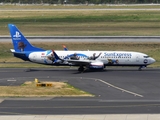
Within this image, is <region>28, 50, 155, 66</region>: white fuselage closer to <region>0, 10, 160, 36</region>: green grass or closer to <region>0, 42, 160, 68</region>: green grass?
<region>0, 42, 160, 68</region>: green grass

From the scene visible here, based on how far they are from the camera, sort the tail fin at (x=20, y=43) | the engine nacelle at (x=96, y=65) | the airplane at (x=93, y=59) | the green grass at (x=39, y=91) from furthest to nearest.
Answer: the tail fin at (x=20, y=43), the airplane at (x=93, y=59), the engine nacelle at (x=96, y=65), the green grass at (x=39, y=91)

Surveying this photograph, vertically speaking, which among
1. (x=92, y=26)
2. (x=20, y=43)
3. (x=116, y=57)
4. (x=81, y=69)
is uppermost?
(x=20, y=43)

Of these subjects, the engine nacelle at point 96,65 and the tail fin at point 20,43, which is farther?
the tail fin at point 20,43

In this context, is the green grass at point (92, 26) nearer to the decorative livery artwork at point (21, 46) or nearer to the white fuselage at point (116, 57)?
the decorative livery artwork at point (21, 46)

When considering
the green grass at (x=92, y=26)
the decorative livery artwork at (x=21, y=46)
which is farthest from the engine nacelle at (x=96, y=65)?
the green grass at (x=92, y=26)

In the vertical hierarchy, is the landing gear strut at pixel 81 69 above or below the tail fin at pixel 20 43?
below

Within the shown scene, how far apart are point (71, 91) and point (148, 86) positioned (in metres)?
8.81

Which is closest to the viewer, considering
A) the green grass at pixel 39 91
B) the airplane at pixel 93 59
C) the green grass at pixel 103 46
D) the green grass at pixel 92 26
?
the green grass at pixel 39 91

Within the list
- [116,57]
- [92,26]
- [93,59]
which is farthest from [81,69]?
[92,26]

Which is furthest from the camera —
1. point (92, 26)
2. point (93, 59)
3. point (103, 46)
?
point (92, 26)

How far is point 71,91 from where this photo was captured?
1874 inches

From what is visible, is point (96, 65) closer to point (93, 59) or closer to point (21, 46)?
point (93, 59)

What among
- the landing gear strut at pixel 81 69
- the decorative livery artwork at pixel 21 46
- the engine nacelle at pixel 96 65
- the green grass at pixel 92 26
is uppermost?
the decorative livery artwork at pixel 21 46

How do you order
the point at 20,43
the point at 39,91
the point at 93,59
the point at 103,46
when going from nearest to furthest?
the point at 39,91 < the point at 93,59 < the point at 20,43 < the point at 103,46
